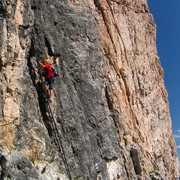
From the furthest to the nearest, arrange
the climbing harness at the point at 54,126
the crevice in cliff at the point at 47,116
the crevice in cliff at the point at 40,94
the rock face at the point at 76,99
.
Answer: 1. the crevice in cliff at the point at 40,94
2. the crevice in cliff at the point at 47,116
3. the climbing harness at the point at 54,126
4. the rock face at the point at 76,99

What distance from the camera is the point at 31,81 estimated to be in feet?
57.0

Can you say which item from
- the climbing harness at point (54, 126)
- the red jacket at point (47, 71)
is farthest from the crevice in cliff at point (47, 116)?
the red jacket at point (47, 71)

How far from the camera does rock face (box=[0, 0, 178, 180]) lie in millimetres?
15828

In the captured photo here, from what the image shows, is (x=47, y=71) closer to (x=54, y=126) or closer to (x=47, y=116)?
(x=47, y=116)

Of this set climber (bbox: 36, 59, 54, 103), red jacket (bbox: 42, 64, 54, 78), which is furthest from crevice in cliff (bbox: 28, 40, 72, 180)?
red jacket (bbox: 42, 64, 54, 78)

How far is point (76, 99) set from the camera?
18.5 m

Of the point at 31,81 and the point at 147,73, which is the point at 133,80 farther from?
the point at 31,81

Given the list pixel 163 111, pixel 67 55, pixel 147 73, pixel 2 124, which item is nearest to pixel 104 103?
pixel 67 55

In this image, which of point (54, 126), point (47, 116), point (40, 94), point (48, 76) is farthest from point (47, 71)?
point (54, 126)

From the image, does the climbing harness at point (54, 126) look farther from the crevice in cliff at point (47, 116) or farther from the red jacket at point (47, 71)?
the red jacket at point (47, 71)

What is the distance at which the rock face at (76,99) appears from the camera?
623 inches

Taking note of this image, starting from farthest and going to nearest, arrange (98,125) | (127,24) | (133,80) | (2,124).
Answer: (127,24)
(133,80)
(98,125)
(2,124)

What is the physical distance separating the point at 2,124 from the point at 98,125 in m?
6.11

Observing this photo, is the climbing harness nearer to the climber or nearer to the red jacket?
the climber
